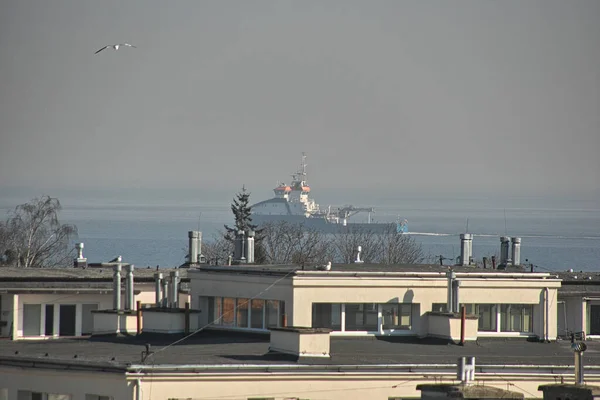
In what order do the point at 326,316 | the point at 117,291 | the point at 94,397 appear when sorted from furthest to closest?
the point at 117,291 → the point at 326,316 → the point at 94,397

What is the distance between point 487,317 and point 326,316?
16.2 feet

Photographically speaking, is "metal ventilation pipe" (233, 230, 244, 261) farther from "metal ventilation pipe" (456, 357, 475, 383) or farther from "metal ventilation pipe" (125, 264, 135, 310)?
"metal ventilation pipe" (456, 357, 475, 383)

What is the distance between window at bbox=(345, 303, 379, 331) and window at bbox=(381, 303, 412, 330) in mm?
289

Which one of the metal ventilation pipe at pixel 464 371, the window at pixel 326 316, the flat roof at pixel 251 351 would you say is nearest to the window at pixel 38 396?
the flat roof at pixel 251 351

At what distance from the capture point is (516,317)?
136 feet

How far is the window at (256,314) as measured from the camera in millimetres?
40225

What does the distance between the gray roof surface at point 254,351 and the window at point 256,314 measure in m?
0.50

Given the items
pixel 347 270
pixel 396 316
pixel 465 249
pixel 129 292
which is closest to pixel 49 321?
pixel 129 292

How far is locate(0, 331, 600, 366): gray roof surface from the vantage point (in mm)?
32562

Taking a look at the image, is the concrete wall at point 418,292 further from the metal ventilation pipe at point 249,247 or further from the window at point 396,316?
the metal ventilation pipe at point 249,247

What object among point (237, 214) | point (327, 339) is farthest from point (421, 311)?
Result: point (237, 214)

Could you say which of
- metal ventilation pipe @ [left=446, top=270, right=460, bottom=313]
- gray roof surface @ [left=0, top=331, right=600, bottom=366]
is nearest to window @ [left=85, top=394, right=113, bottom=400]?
gray roof surface @ [left=0, top=331, right=600, bottom=366]

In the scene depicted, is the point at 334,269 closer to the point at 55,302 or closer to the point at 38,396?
the point at 55,302

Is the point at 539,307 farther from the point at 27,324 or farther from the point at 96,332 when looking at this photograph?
the point at 27,324
